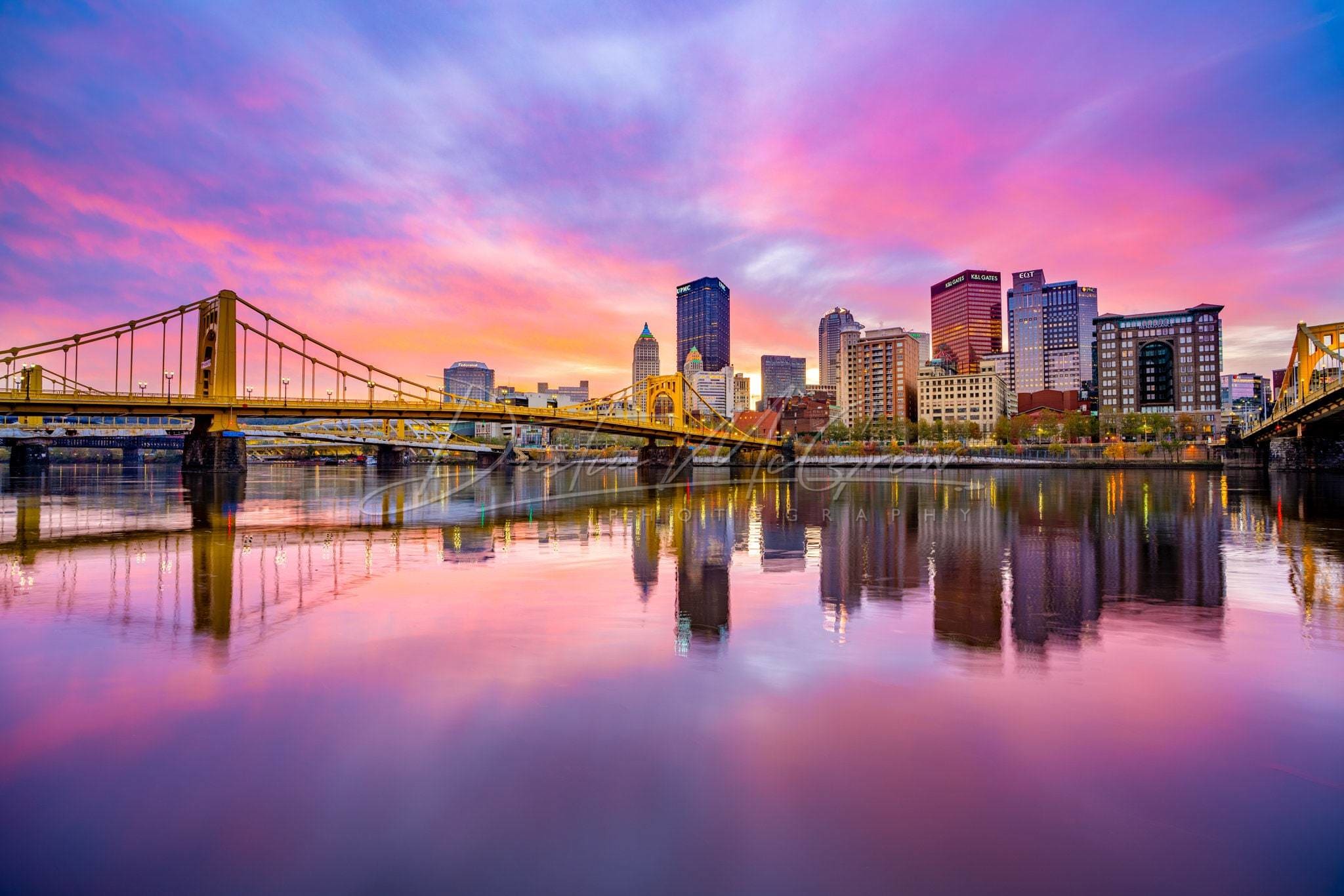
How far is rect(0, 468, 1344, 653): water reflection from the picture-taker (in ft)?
36.8

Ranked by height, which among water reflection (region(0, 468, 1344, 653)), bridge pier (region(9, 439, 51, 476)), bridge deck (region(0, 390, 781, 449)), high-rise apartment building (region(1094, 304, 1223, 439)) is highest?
high-rise apartment building (region(1094, 304, 1223, 439))

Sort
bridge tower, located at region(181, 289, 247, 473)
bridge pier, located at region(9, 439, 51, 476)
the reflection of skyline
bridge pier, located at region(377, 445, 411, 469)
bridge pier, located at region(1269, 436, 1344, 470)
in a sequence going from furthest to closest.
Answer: bridge pier, located at region(377, 445, 411, 469) → bridge pier, located at region(9, 439, 51, 476) → bridge pier, located at region(1269, 436, 1344, 470) → bridge tower, located at region(181, 289, 247, 473) → the reflection of skyline

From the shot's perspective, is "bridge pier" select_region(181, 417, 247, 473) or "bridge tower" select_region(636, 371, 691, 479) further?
"bridge tower" select_region(636, 371, 691, 479)

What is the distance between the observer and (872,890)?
4148 mm

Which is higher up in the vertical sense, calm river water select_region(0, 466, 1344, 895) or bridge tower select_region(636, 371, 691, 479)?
bridge tower select_region(636, 371, 691, 479)

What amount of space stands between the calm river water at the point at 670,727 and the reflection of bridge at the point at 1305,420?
7172 cm

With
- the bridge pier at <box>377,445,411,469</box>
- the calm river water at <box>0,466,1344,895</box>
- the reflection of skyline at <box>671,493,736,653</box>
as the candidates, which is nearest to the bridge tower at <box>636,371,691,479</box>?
the bridge pier at <box>377,445,411,469</box>

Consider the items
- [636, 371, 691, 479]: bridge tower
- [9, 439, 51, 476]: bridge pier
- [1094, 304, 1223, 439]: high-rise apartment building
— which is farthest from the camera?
[1094, 304, 1223, 439]: high-rise apartment building

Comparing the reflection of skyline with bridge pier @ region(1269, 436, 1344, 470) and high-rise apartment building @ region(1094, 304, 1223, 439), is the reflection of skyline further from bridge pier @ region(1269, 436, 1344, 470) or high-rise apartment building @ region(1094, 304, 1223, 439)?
high-rise apartment building @ region(1094, 304, 1223, 439)

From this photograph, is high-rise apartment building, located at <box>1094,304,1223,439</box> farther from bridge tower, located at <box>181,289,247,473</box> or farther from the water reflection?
bridge tower, located at <box>181,289,247,473</box>

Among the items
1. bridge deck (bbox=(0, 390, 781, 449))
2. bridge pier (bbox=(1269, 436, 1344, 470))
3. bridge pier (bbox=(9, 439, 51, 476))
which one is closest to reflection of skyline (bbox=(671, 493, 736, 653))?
bridge deck (bbox=(0, 390, 781, 449))

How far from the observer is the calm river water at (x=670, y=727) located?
4461 mm

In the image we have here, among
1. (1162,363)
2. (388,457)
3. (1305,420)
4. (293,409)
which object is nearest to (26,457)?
(388,457)

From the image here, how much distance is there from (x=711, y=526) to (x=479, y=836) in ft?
69.4
